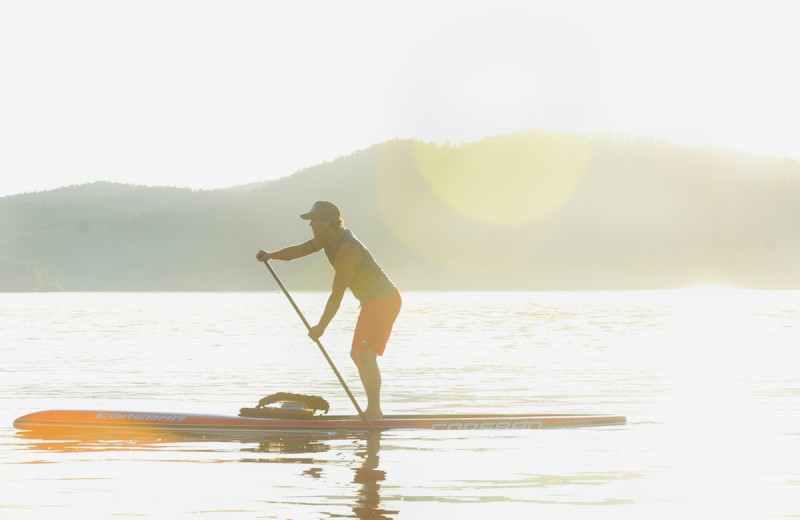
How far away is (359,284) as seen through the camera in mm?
14625

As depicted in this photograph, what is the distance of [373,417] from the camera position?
1493 centimetres

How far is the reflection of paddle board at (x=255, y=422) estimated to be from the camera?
14820mm

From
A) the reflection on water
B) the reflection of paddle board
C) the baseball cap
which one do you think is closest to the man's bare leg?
the reflection of paddle board

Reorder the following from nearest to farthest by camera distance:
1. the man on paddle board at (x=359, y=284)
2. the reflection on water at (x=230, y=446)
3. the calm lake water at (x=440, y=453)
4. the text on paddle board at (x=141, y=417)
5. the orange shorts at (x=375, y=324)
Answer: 1. the calm lake water at (x=440, y=453)
2. the reflection on water at (x=230, y=446)
3. the man on paddle board at (x=359, y=284)
4. the orange shorts at (x=375, y=324)
5. the text on paddle board at (x=141, y=417)

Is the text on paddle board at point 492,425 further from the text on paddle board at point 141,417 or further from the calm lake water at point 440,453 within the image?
the text on paddle board at point 141,417

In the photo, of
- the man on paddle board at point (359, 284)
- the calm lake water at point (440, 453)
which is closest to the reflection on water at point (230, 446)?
the calm lake water at point (440, 453)

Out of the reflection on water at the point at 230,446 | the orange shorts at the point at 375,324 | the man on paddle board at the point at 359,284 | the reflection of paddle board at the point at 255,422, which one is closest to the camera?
the reflection on water at the point at 230,446

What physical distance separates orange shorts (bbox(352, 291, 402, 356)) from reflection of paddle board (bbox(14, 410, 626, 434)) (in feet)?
3.10

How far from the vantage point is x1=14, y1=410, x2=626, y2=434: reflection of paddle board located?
14820 mm

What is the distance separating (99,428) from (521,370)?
563 inches

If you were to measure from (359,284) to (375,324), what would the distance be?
50cm

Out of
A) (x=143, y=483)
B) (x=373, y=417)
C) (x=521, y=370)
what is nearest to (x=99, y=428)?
(x=373, y=417)

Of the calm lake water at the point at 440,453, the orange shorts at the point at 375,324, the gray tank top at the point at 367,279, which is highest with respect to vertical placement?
the gray tank top at the point at 367,279

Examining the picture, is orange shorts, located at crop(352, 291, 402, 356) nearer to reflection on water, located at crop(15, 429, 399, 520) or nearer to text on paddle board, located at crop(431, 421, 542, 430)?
reflection on water, located at crop(15, 429, 399, 520)
